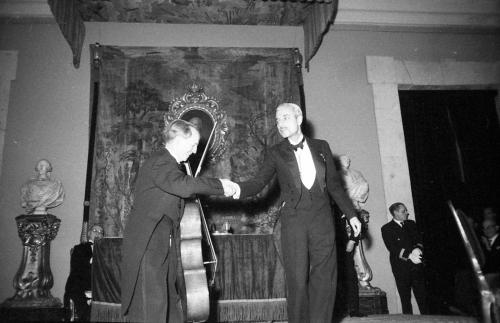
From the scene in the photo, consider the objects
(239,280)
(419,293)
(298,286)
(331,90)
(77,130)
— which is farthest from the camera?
(331,90)

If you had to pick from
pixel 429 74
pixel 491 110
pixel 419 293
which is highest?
pixel 429 74

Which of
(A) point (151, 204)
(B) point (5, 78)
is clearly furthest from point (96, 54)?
(A) point (151, 204)

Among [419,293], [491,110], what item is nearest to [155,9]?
[419,293]

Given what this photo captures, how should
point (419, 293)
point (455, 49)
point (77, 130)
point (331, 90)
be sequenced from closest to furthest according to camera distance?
point (419, 293), point (77, 130), point (331, 90), point (455, 49)

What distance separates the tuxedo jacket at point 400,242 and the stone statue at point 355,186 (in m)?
0.63

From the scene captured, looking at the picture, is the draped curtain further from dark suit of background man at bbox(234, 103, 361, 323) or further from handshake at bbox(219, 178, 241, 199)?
dark suit of background man at bbox(234, 103, 361, 323)

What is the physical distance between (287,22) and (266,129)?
232 centimetres

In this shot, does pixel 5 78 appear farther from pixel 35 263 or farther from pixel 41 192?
pixel 35 263

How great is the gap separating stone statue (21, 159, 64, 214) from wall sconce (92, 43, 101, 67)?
6.47ft

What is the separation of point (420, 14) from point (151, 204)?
25.0 feet

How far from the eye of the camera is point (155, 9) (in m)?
7.12

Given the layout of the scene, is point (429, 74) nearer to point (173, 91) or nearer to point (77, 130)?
point (173, 91)

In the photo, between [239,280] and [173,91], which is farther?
[173,91]

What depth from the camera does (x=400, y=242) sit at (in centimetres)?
649
